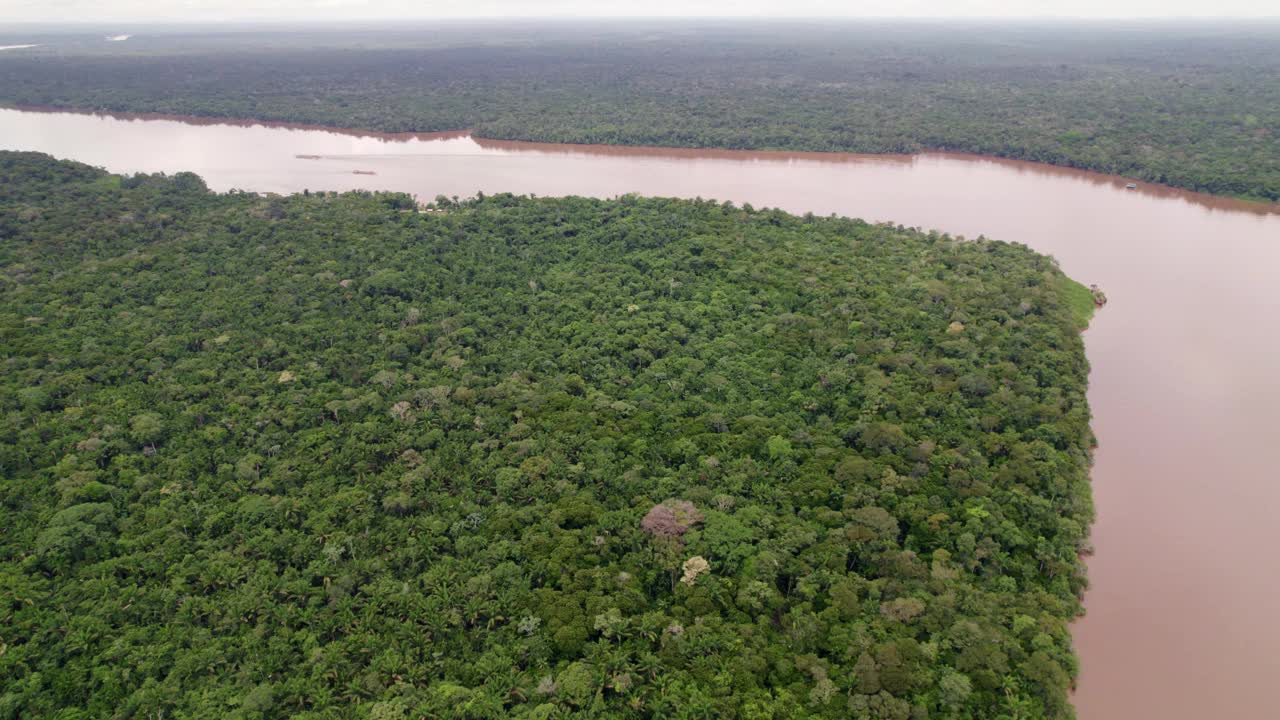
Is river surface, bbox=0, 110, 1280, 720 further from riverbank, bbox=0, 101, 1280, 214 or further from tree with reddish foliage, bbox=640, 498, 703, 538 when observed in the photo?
tree with reddish foliage, bbox=640, 498, 703, 538

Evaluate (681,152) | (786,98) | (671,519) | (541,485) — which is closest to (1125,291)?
(671,519)

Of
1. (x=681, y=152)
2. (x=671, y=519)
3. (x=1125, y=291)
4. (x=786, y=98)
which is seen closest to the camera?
(x=671, y=519)

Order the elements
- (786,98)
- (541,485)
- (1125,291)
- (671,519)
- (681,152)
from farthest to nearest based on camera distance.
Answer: (786,98), (681,152), (1125,291), (541,485), (671,519)

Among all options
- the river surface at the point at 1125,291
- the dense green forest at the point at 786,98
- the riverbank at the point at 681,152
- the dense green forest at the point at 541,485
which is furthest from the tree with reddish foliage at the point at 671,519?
the dense green forest at the point at 786,98

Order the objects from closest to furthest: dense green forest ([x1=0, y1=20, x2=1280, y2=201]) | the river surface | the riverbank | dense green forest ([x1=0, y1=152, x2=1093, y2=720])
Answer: dense green forest ([x1=0, y1=152, x2=1093, y2=720]) < the river surface < the riverbank < dense green forest ([x1=0, y1=20, x2=1280, y2=201])

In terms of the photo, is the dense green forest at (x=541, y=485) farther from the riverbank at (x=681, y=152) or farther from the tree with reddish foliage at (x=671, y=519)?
the riverbank at (x=681, y=152)

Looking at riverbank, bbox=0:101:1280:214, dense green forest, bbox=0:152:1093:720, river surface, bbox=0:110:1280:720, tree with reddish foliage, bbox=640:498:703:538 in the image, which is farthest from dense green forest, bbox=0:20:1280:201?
tree with reddish foliage, bbox=640:498:703:538

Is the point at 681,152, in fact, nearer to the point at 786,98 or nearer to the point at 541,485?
the point at 786,98
